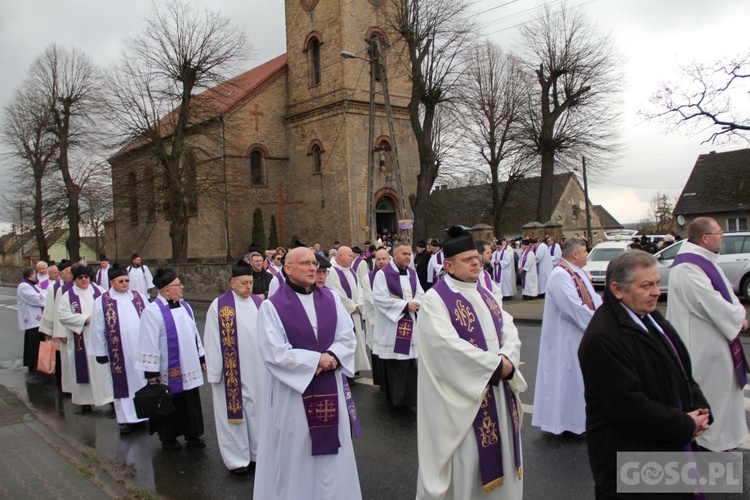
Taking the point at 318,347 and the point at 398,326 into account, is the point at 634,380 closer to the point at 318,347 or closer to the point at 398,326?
the point at 318,347

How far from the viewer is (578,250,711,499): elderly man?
262 cm

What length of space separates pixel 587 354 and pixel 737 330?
2.80 metres

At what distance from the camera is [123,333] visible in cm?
726

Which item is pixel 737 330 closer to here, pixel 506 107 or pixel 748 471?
pixel 748 471

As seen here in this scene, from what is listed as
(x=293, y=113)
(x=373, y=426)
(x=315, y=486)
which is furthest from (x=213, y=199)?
(x=315, y=486)

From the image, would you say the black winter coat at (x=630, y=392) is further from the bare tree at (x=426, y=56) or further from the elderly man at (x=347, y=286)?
the bare tree at (x=426, y=56)

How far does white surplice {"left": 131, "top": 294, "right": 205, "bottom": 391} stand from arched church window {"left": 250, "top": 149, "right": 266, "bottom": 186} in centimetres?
2651

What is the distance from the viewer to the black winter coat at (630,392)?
261cm

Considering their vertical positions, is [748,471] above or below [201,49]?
below

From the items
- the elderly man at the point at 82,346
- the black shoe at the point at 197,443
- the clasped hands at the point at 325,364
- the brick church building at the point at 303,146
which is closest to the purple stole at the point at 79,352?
the elderly man at the point at 82,346

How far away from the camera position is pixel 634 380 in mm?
2629

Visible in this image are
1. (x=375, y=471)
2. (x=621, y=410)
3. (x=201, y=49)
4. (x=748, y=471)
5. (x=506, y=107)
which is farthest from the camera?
(x=506, y=107)

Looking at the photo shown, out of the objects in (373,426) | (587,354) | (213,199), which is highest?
(213,199)

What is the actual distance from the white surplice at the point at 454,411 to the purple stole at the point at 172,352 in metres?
3.06
